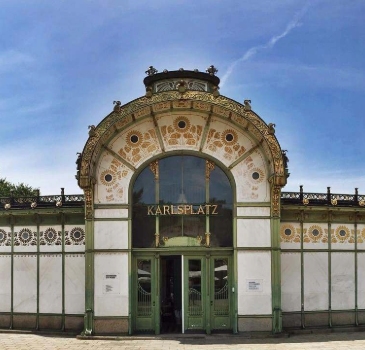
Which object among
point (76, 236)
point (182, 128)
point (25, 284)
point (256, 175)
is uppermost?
point (182, 128)

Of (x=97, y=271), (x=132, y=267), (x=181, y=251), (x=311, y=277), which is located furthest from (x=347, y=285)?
(x=97, y=271)

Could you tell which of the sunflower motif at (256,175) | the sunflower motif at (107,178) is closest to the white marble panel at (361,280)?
the sunflower motif at (256,175)

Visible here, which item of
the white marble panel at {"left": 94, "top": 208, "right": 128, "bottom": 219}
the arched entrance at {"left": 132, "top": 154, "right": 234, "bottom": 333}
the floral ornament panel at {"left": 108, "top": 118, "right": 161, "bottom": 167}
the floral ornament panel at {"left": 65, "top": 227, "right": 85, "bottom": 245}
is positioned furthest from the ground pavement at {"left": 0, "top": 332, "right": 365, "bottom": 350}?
the floral ornament panel at {"left": 108, "top": 118, "right": 161, "bottom": 167}

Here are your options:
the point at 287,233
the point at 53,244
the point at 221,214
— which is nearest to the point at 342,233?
the point at 287,233

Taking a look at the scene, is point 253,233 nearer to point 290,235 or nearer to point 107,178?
point 290,235

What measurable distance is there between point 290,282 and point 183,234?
3.93 metres

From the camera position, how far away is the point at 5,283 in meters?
16.8

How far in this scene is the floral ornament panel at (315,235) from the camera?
16453mm

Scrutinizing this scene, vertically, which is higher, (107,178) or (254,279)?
(107,178)

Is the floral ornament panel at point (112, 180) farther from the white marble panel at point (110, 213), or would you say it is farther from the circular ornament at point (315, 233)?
the circular ornament at point (315, 233)

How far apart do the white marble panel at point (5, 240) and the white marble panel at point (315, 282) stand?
986 centimetres

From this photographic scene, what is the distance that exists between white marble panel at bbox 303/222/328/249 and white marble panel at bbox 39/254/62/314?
806cm

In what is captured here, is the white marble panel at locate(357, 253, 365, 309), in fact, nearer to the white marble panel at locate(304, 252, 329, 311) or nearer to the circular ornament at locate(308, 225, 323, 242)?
the white marble panel at locate(304, 252, 329, 311)

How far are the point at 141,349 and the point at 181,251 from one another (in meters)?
3.15
